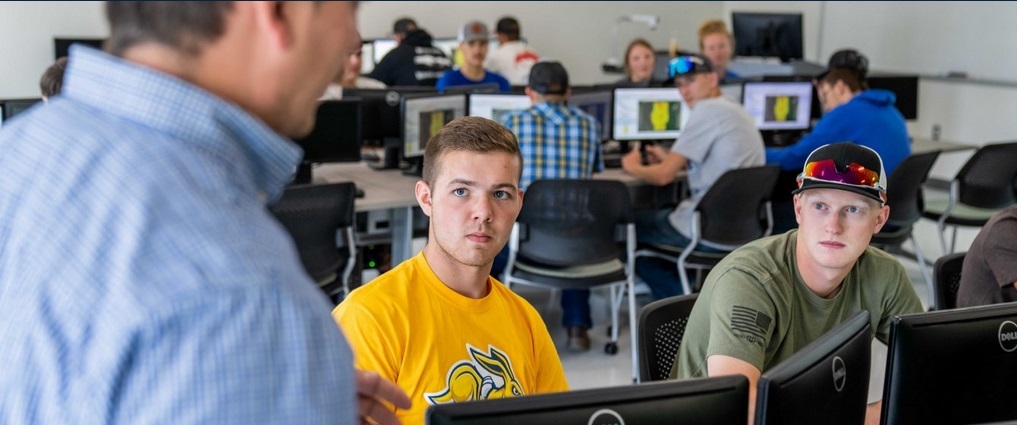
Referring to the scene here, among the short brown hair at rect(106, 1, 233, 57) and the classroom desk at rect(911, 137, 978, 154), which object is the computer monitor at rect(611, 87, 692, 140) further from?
the short brown hair at rect(106, 1, 233, 57)

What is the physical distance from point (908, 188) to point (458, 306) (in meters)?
3.87

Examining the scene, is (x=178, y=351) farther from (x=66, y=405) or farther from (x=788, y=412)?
(x=788, y=412)

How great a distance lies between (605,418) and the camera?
1.36 meters

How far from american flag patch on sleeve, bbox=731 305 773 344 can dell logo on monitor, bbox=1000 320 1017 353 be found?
1.47 feet

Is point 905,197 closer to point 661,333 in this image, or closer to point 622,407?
point 661,333

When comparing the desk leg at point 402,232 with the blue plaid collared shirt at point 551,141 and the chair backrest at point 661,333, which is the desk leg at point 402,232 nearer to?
the blue plaid collared shirt at point 551,141

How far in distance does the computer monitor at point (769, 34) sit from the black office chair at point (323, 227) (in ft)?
17.5

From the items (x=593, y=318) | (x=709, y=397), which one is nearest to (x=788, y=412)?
(x=709, y=397)

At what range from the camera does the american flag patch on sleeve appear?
2172 millimetres

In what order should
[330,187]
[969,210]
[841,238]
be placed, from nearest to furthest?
1. [841,238]
2. [330,187]
3. [969,210]

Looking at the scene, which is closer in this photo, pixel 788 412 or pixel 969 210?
pixel 788 412

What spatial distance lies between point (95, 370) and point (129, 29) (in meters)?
0.24

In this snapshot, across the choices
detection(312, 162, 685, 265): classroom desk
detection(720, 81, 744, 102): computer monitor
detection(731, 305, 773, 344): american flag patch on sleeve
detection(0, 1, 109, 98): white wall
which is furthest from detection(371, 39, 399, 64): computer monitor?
detection(731, 305, 773, 344): american flag patch on sleeve

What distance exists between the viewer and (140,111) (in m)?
0.81
